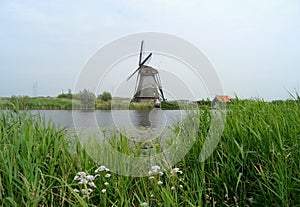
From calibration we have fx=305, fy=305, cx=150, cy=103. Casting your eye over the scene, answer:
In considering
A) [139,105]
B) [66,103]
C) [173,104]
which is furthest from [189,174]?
[66,103]

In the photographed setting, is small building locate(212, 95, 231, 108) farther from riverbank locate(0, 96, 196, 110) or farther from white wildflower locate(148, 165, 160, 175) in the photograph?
white wildflower locate(148, 165, 160, 175)

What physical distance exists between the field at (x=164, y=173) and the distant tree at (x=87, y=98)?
0.40 m

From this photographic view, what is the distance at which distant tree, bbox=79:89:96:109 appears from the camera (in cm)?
317

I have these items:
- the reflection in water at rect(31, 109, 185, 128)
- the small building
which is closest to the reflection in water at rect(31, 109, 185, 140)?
the reflection in water at rect(31, 109, 185, 128)

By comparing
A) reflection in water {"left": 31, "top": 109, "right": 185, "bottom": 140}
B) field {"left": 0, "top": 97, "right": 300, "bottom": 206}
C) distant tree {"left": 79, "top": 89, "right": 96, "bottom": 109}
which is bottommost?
field {"left": 0, "top": 97, "right": 300, "bottom": 206}

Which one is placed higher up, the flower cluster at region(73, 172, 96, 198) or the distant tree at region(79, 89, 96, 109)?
the distant tree at region(79, 89, 96, 109)

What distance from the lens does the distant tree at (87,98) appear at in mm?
3174

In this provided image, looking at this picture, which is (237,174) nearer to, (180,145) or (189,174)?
(189,174)

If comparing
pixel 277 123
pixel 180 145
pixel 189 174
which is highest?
pixel 277 123

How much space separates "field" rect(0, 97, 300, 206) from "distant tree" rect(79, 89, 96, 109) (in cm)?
40

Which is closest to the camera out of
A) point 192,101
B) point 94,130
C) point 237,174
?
point 237,174

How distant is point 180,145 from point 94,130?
0.93 m

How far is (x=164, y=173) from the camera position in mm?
2600

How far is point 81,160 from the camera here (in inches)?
103
